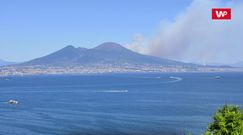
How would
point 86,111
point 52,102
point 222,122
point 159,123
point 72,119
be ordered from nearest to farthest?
1. point 222,122
2. point 159,123
3. point 72,119
4. point 86,111
5. point 52,102

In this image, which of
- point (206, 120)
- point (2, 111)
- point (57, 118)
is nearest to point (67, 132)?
point (57, 118)

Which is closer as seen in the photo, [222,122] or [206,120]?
[222,122]

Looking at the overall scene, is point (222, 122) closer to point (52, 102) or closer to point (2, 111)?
point (2, 111)

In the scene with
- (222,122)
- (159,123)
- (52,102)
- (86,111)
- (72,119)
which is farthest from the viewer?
(52,102)

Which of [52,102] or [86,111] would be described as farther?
[52,102]

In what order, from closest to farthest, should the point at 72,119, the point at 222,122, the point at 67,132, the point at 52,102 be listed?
1. the point at 222,122
2. the point at 67,132
3. the point at 72,119
4. the point at 52,102

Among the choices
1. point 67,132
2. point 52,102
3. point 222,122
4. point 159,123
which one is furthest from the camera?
point 52,102

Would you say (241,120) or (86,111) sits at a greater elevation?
(241,120)

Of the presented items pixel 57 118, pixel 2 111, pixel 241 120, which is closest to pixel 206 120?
pixel 57 118

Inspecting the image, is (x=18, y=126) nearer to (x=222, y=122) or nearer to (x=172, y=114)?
(x=172, y=114)
